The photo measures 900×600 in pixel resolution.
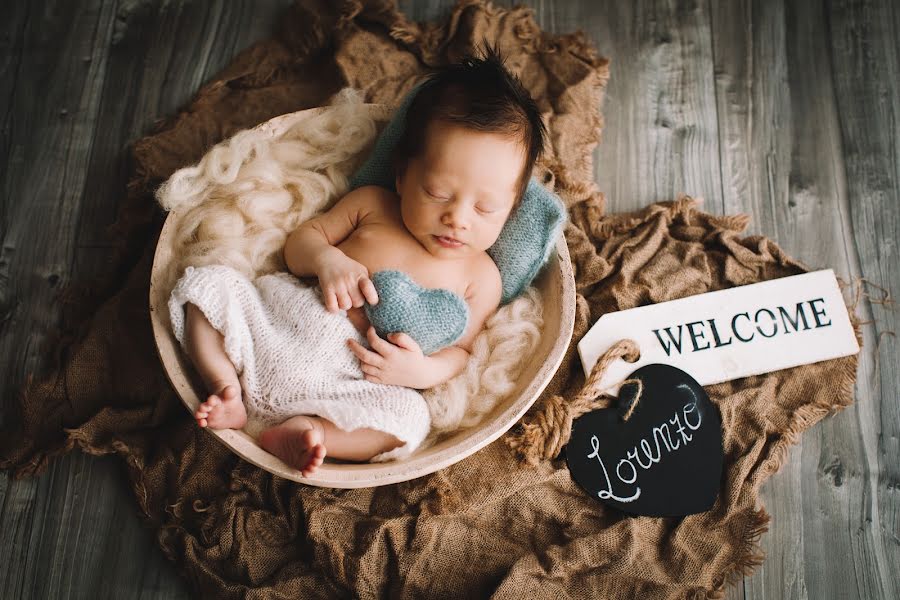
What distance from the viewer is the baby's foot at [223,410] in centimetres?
101

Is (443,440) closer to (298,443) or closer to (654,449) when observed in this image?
(298,443)

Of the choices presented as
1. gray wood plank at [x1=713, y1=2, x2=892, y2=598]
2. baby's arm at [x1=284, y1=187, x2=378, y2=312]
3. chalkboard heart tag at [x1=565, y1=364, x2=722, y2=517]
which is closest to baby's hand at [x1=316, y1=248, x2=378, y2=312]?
baby's arm at [x1=284, y1=187, x2=378, y2=312]

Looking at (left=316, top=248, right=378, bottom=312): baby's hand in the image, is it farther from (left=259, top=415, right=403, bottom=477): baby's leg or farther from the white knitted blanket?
(left=259, top=415, right=403, bottom=477): baby's leg

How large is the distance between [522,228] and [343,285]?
0.35 metres

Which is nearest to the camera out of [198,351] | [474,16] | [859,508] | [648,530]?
[198,351]

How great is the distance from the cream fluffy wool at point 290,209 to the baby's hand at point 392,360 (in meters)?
0.07

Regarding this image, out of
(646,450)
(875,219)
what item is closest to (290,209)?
(646,450)

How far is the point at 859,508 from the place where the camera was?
1326mm

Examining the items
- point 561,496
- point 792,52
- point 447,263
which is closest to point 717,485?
point 561,496

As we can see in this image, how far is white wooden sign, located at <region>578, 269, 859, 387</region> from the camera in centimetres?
133

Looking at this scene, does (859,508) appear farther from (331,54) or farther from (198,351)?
(331,54)

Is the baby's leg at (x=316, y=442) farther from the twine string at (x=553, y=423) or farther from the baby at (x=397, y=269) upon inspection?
the twine string at (x=553, y=423)

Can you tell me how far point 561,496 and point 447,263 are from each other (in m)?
0.47

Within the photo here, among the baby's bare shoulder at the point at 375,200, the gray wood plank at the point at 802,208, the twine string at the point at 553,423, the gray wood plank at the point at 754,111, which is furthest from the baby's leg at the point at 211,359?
the gray wood plank at the point at 754,111
